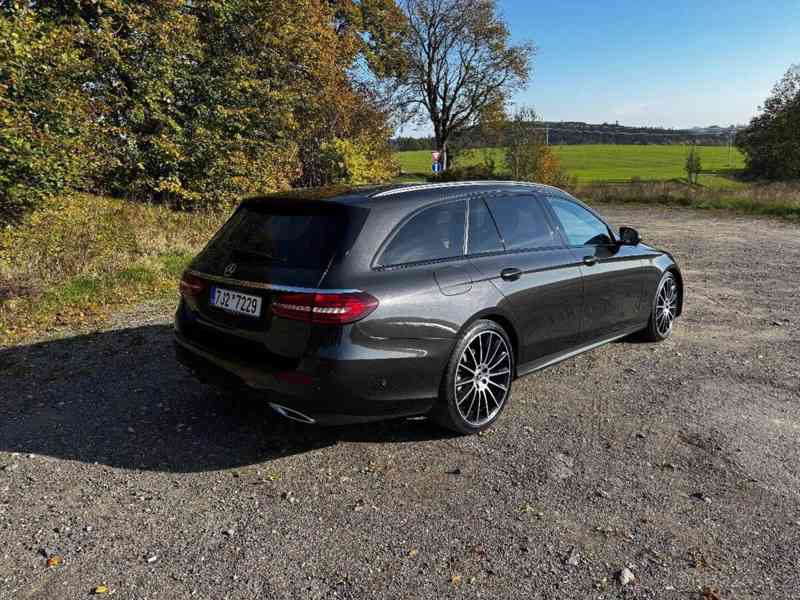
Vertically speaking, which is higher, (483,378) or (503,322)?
(503,322)

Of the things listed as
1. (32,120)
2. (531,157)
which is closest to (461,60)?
(531,157)

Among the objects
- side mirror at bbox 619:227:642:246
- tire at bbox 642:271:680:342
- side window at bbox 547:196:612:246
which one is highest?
side window at bbox 547:196:612:246

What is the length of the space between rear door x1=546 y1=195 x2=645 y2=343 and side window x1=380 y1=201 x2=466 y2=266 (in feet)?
4.09

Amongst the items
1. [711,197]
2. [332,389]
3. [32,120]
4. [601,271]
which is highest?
[32,120]

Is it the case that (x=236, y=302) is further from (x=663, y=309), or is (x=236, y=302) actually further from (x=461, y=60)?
(x=461, y=60)

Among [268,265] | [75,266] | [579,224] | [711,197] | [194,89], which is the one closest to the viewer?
[268,265]

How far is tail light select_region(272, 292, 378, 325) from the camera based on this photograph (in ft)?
10.2

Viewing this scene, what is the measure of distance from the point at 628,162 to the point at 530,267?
238 feet

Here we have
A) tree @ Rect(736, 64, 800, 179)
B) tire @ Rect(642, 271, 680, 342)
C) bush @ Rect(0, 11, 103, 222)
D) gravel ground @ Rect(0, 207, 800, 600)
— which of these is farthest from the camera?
tree @ Rect(736, 64, 800, 179)

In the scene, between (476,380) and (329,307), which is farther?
(476,380)

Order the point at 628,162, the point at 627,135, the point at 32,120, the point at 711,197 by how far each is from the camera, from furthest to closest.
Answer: the point at 627,135, the point at 628,162, the point at 711,197, the point at 32,120

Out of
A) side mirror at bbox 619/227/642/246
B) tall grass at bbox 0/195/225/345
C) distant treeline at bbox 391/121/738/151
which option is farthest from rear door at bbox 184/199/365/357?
distant treeline at bbox 391/121/738/151

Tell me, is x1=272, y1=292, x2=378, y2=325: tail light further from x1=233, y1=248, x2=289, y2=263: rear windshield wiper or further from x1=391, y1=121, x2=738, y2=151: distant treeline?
x1=391, y1=121, x2=738, y2=151: distant treeline

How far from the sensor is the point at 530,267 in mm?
4191
